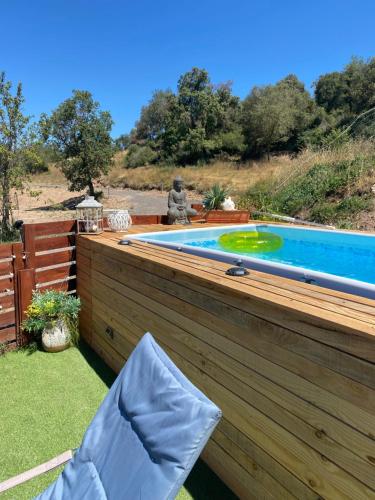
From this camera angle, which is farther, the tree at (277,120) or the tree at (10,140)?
the tree at (277,120)

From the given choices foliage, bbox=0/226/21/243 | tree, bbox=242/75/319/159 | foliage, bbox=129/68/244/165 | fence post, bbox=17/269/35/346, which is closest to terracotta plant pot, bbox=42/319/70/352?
fence post, bbox=17/269/35/346

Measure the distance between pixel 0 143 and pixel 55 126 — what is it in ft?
42.8

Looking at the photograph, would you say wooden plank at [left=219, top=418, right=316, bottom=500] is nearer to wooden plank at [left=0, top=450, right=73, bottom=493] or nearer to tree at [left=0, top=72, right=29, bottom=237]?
wooden plank at [left=0, top=450, right=73, bottom=493]

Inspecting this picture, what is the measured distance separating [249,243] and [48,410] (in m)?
3.16

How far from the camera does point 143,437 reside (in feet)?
4.04

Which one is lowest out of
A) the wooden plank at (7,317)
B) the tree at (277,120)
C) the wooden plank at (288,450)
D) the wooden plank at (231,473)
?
the wooden plank at (231,473)

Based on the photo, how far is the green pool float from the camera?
4.59 meters

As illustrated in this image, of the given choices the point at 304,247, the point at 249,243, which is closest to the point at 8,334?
the point at 249,243

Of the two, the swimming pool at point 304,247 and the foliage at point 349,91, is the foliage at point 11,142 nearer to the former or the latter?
the swimming pool at point 304,247

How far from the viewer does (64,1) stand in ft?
32.9

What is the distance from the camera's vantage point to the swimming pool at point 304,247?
3688 mm

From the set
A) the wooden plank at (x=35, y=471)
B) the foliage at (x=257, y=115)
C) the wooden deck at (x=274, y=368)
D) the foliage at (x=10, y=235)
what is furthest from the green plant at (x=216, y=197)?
the foliage at (x=257, y=115)

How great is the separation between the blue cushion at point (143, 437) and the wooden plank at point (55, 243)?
8.24ft

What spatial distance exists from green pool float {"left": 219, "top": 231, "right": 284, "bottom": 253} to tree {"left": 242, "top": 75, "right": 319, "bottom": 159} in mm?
22667
